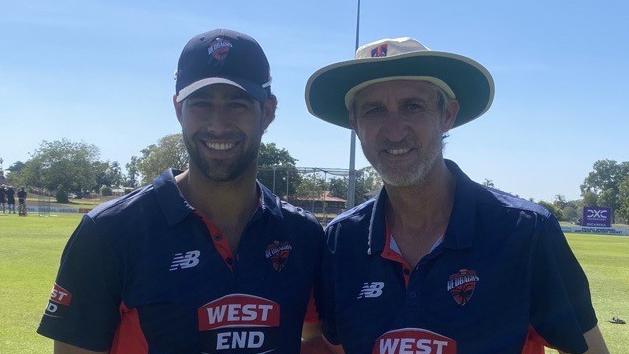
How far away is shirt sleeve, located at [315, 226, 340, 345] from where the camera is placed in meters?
3.58

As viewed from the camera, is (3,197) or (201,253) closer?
(201,253)

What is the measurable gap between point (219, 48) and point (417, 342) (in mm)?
1635

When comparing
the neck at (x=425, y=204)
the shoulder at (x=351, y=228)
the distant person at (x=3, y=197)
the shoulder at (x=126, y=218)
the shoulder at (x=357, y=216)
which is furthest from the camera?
the distant person at (x=3, y=197)

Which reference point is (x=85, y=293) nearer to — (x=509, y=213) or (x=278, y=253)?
(x=278, y=253)

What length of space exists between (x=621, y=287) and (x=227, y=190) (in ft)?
44.7

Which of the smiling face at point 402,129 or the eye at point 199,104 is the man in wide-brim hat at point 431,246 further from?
the eye at point 199,104

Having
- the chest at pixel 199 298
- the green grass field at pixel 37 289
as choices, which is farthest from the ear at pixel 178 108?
the green grass field at pixel 37 289

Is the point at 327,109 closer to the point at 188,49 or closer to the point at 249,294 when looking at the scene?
the point at 188,49

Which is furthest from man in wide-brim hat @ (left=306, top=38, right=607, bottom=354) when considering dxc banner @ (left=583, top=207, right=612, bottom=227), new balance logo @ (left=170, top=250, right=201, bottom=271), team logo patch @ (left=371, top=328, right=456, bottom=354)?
dxc banner @ (left=583, top=207, right=612, bottom=227)

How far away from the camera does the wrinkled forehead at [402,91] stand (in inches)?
139

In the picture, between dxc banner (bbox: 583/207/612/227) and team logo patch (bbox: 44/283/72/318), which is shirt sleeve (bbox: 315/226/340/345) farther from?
dxc banner (bbox: 583/207/612/227)

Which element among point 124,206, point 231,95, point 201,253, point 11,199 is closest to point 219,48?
point 231,95

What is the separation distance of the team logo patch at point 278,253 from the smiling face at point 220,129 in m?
0.39

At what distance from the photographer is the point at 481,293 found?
3158mm
